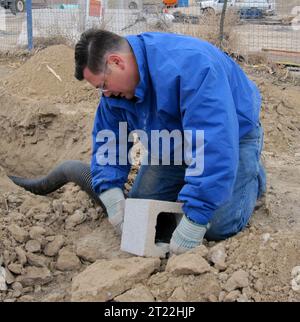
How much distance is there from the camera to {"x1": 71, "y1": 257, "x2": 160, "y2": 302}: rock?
2709 mm

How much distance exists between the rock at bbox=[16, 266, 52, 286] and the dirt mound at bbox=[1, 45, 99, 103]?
11.6 ft

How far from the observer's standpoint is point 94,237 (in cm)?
366

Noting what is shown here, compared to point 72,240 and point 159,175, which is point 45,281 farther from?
point 159,175

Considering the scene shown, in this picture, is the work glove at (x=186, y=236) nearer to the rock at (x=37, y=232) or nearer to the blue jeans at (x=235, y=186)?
the blue jeans at (x=235, y=186)

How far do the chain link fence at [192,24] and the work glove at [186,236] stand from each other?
618 centimetres

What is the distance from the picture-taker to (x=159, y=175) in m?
3.59

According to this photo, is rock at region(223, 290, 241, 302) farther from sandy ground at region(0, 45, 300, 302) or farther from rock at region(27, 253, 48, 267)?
rock at region(27, 253, 48, 267)

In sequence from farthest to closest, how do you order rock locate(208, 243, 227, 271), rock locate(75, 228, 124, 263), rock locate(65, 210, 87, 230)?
rock locate(65, 210, 87, 230)
rock locate(75, 228, 124, 263)
rock locate(208, 243, 227, 271)

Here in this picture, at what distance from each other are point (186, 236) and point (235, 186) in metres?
0.55

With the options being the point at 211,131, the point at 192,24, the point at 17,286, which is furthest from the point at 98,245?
the point at 192,24

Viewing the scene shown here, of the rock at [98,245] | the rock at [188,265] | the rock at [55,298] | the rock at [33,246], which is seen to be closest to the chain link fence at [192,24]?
the rock at [98,245]

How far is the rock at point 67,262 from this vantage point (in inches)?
131

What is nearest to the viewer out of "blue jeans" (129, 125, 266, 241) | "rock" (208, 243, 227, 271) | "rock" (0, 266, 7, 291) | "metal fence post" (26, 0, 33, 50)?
"rock" (208, 243, 227, 271)

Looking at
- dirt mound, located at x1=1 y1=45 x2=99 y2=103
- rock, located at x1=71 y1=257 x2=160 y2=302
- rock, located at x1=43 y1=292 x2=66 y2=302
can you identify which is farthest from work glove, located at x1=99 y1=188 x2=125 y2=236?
dirt mound, located at x1=1 y1=45 x2=99 y2=103
